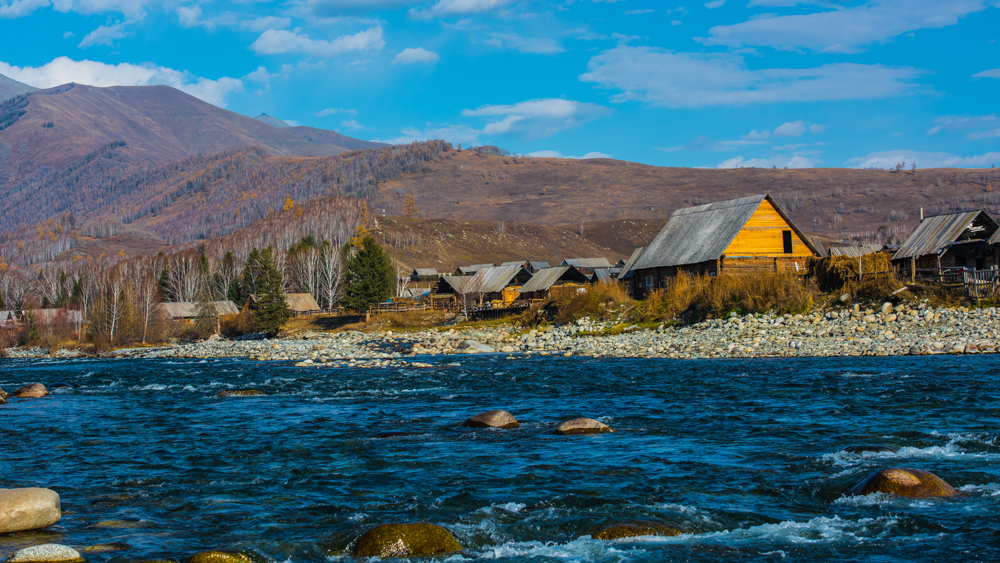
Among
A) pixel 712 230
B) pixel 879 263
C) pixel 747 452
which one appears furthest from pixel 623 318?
pixel 747 452

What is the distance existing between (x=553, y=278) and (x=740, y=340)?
38544 millimetres

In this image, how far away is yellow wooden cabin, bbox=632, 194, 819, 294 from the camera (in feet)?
150

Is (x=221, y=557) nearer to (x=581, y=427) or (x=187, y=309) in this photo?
(x=581, y=427)

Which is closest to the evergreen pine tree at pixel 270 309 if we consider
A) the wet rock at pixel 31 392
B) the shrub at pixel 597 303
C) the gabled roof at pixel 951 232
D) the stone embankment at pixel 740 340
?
the stone embankment at pixel 740 340

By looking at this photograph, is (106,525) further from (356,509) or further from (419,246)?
(419,246)

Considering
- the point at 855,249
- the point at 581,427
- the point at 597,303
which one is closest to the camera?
the point at 581,427

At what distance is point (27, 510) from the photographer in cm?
972

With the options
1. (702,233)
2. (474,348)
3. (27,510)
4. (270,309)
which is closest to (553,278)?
(702,233)

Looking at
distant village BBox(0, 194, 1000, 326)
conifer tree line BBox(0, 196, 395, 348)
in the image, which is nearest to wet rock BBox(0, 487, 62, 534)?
distant village BBox(0, 194, 1000, 326)

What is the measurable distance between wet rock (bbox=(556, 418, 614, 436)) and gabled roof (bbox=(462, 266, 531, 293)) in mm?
62592

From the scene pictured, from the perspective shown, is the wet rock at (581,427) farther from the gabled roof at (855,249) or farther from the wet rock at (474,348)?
the gabled roof at (855,249)

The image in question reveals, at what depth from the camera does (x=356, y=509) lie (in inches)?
419

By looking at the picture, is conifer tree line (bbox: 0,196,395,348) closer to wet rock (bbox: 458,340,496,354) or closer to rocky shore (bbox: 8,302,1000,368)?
rocky shore (bbox: 8,302,1000,368)

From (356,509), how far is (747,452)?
22.0ft
